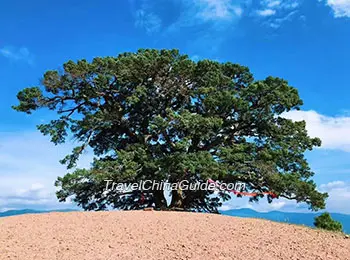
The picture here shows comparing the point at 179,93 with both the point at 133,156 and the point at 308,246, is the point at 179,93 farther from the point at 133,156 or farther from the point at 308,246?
the point at 308,246

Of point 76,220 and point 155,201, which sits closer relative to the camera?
point 76,220

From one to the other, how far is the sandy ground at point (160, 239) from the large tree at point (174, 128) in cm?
469

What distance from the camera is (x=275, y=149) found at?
14.5 metres

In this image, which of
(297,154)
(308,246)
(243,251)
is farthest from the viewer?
(297,154)

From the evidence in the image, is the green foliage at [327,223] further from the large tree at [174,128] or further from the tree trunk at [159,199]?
the tree trunk at [159,199]

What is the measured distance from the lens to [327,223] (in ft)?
33.7

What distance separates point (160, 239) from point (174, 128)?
25.8ft

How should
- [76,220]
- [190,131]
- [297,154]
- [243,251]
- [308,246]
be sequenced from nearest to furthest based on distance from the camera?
[243,251] → [308,246] → [76,220] → [190,131] → [297,154]

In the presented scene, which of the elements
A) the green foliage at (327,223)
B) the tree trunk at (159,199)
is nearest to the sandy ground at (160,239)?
the green foliage at (327,223)

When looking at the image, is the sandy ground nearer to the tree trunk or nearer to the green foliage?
the green foliage

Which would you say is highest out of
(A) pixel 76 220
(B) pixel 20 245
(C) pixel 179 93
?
(C) pixel 179 93

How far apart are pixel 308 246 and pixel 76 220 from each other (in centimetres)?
506

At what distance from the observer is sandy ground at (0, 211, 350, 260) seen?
6.08 m

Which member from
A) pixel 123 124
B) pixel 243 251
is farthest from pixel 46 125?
pixel 243 251
